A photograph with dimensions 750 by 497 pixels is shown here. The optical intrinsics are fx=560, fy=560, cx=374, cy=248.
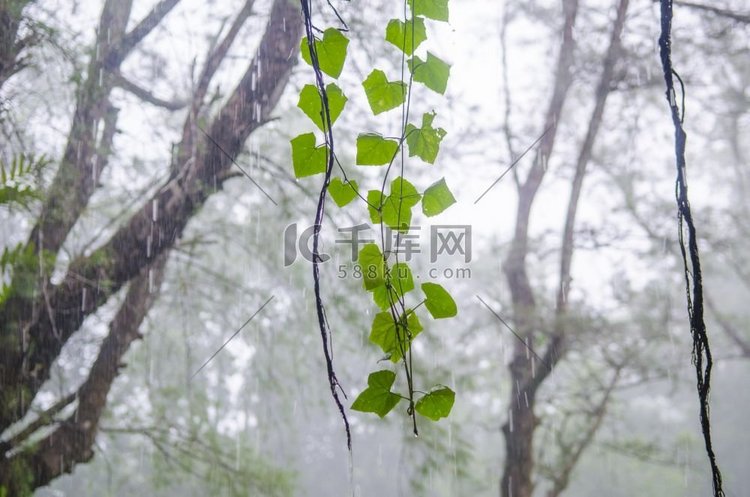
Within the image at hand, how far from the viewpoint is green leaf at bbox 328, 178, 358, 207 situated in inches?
24.9

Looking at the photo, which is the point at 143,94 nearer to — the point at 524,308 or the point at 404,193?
the point at 404,193

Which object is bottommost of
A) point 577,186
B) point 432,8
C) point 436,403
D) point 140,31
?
point 436,403

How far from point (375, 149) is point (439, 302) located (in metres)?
0.18

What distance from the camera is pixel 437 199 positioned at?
0.62m

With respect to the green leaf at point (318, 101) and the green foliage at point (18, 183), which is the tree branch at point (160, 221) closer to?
the green foliage at point (18, 183)

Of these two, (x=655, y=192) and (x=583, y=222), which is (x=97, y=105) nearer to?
(x=583, y=222)

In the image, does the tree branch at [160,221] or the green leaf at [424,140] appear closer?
the green leaf at [424,140]

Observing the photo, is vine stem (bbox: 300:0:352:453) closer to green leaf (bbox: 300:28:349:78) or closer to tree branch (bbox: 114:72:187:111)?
green leaf (bbox: 300:28:349:78)

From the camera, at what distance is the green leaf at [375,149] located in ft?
2.01

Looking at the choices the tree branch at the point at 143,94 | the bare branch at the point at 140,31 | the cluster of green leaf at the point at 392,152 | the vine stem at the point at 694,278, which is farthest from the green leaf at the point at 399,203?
the tree branch at the point at 143,94

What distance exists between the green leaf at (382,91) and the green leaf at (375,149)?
4 centimetres

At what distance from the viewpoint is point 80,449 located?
102 inches

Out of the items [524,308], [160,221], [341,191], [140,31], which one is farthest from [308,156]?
[524,308]

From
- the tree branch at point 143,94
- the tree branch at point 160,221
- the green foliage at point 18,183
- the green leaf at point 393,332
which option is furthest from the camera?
the tree branch at point 143,94
